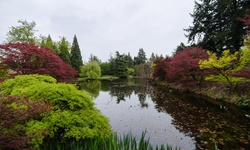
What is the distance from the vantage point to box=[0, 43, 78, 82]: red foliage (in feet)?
27.2

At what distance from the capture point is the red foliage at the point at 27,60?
27.2 feet

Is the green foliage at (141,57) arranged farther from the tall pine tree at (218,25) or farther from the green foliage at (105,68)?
the tall pine tree at (218,25)

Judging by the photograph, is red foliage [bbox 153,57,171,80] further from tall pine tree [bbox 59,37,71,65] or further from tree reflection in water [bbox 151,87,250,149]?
tall pine tree [bbox 59,37,71,65]

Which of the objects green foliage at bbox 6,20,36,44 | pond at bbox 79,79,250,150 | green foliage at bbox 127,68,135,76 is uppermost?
green foliage at bbox 6,20,36,44

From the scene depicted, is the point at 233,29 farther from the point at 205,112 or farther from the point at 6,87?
the point at 6,87

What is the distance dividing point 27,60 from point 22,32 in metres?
11.1

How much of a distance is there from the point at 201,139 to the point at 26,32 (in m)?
19.7

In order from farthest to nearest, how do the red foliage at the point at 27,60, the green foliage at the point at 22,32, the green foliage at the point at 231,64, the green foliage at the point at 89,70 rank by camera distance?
the green foliage at the point at 89,70
the green foliage at the point at 22,32
the green foliage at the point at 231,64
the red foliage at the point at 27,60

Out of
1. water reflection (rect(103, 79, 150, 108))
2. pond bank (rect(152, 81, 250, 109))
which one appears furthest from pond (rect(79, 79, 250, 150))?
water reflection (rect(103, 79, 150, 108))

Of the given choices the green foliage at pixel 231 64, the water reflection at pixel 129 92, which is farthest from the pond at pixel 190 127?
the green foliage at pixel 231 64

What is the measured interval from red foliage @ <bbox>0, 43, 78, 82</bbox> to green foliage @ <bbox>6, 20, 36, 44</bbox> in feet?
34.5

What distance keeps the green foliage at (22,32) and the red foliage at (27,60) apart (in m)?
10.5

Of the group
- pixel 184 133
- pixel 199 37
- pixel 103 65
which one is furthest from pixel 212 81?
pixel 103 65

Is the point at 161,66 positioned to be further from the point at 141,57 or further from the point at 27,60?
the point at 141,57
